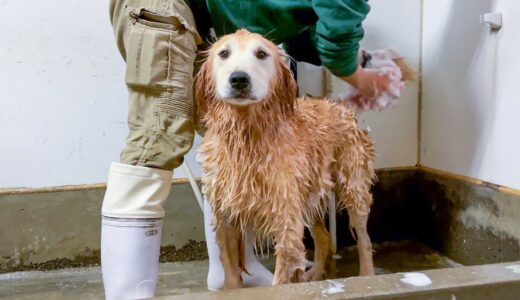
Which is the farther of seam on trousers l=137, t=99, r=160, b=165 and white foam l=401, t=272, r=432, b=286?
seam on trousers l=137, t=99, r=160, b=165

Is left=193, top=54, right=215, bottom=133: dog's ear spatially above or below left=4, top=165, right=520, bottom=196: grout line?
above

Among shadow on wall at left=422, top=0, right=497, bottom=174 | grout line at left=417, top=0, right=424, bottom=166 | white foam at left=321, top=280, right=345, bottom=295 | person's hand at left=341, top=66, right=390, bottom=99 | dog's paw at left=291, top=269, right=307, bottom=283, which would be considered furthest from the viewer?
grout line at left=417, top=0, right=424, bottom=166

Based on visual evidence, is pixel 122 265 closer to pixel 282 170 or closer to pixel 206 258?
pixel 282 170

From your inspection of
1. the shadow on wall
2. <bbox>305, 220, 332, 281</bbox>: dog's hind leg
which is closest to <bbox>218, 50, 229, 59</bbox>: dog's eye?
<bbox>305, 220, 332, 281</bbox>: dog's hind leg

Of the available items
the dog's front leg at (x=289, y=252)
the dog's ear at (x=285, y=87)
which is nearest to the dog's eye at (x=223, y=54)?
the dog's ear at (x=285, y=87)

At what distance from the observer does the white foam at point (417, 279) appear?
0.80m

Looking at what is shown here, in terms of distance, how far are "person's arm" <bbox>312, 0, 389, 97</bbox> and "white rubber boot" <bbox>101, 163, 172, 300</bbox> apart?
41 centimetres

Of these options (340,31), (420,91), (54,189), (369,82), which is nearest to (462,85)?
(420,91)

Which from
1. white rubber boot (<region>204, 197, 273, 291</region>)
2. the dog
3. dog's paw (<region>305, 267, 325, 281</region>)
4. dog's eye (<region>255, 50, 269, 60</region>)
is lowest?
dog's paw (<region>305, 267, 325, 281</region>)

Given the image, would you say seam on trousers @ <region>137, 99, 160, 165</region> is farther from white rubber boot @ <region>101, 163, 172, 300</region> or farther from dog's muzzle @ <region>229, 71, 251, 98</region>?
dog's muzzle @ <region>229, 71, 251, 98</region>

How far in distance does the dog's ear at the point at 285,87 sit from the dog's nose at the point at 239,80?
9 cm

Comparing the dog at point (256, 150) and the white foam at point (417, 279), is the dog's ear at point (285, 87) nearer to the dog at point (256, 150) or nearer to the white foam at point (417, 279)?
the dog at point (256, 150)

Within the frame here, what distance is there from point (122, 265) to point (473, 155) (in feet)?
3.21

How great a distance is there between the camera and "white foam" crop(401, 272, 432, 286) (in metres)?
0.80
